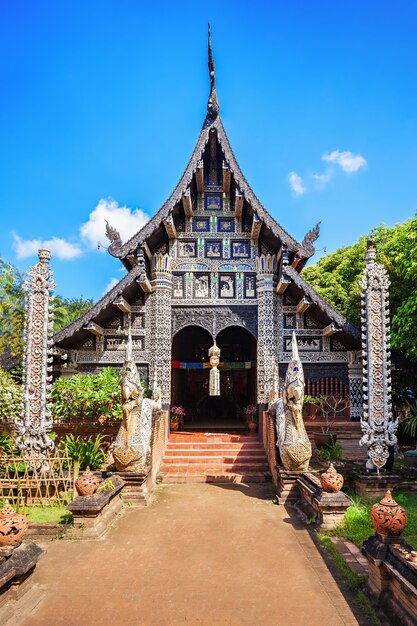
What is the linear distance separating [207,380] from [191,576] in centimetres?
1279

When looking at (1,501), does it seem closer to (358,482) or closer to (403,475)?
(358,482)

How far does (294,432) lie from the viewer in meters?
8.61

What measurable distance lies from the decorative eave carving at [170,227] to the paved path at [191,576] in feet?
Result: 24.1

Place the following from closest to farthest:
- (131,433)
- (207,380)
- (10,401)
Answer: (131,433), (10,401), (207,380)

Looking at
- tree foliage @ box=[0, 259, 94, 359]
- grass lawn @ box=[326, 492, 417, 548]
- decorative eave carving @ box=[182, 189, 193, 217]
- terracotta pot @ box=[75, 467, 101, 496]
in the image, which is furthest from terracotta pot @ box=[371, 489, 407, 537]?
tree foliage @ box=[0, 259, 94, 359]

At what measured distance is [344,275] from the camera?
2283 centimetres

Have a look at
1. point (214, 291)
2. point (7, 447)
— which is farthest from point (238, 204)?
point (7, 447)

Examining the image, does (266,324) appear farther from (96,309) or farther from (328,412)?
(96,309)

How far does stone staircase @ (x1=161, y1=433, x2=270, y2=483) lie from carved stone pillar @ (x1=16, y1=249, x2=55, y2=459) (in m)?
2.92

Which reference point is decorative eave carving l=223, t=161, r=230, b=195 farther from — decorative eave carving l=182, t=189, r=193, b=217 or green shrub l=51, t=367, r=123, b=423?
green shrub l=51, t=367, r=123, b=423

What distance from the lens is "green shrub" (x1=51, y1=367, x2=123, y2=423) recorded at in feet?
35.3

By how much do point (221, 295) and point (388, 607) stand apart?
9.33m

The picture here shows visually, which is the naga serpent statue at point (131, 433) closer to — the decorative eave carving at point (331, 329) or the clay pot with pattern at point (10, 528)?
the clay pot with pattern at point (10, 528)

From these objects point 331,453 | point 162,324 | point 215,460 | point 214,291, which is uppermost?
point 214,291
